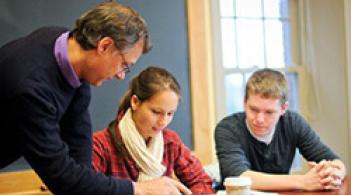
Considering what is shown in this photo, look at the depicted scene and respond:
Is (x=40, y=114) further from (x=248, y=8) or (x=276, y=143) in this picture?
(x=248, y=8)

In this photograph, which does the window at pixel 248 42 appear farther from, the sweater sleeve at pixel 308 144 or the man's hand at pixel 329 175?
the man's hand at pixel 329 175

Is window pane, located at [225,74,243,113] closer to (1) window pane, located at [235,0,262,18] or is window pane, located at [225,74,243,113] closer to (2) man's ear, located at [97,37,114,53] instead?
(1) window pane, located at [235,0,262,18]

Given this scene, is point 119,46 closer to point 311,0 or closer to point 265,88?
point 265,88

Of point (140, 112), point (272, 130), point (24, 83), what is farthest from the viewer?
point (272, 130)

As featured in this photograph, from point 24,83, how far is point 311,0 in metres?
2.47

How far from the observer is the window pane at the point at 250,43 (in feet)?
9.79

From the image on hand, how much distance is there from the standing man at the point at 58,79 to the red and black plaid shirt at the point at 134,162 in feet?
1.41

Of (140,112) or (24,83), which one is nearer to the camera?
(24,83)

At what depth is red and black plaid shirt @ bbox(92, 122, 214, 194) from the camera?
5.54ft

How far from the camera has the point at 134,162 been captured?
171cm

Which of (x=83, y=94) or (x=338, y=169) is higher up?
(x=83, y=94)

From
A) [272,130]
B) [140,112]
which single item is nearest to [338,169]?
[272,130]

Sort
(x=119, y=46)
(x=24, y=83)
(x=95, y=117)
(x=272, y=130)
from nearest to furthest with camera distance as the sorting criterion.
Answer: (x=24, y=83)
(x=119, y=46)
(x=272, y=130)
(x=95, y=117)

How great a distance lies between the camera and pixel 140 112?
172 centimetres
